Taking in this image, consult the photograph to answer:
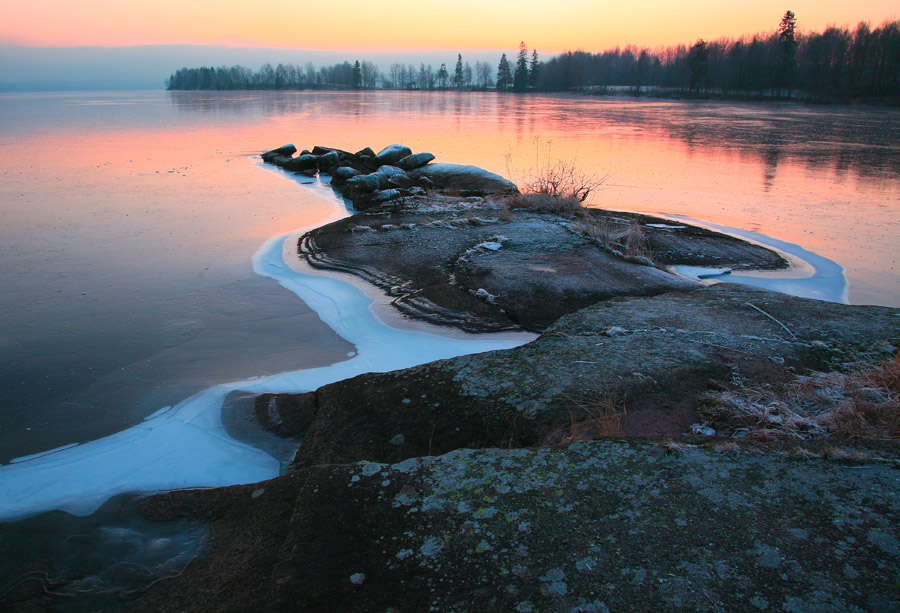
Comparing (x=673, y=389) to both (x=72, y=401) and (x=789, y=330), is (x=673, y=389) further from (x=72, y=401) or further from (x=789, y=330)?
(x=72, y=401)

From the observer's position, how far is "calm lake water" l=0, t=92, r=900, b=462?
15.8ft

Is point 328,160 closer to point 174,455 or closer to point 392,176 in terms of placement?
point 392,176

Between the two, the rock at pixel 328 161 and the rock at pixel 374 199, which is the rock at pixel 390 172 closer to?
the rock at pixel 374 199

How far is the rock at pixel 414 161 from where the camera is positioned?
16484 mm

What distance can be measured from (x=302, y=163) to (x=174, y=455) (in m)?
15.1

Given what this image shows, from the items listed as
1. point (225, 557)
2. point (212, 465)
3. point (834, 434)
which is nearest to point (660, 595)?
point (834, 434)

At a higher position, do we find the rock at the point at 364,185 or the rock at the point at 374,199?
the rock at the point at 364,185

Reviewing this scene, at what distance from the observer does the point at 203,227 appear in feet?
32.2

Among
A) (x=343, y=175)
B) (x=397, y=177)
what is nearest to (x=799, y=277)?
(x=397, y=177)

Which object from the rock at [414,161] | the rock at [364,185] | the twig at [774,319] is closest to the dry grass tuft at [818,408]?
the twig at [774,319]

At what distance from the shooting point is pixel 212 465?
12.2 ft

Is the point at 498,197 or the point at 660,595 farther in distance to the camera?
the point at 498,197

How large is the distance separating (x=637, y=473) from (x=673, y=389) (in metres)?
1.27

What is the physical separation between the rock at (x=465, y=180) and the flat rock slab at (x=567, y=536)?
985 centimetres
